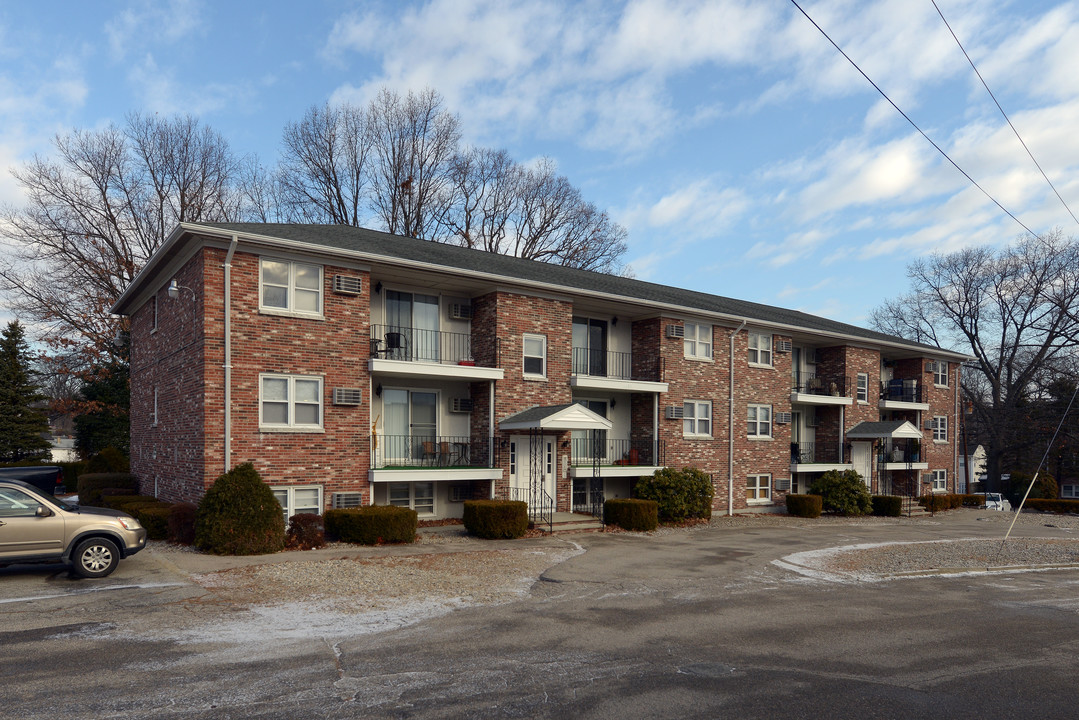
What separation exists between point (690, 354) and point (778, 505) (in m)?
7.38

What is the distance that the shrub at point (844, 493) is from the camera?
26859 millimetres

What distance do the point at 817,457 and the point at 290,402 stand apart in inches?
869

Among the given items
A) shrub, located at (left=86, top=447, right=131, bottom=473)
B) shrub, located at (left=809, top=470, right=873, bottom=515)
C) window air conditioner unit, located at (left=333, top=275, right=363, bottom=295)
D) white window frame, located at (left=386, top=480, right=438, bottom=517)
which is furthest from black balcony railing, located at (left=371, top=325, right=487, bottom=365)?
shrub, located at (left=86, top=447, right=131, bottom=473)

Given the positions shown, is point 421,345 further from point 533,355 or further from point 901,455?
point 901,455

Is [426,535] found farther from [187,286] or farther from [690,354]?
[690,354]

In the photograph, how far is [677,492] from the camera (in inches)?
831

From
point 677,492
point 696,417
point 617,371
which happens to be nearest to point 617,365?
point 617,371

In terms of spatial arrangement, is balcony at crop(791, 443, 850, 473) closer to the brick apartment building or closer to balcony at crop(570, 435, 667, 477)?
the brick apartment building

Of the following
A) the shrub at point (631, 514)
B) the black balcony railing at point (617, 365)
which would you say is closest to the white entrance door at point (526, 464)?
the shrub at point (631, 514)

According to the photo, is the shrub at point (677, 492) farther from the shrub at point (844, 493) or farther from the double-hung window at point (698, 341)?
the shrub at point (844, 493)

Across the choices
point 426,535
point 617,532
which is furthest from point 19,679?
point 617,532

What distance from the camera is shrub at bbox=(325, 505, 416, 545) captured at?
50.3ft

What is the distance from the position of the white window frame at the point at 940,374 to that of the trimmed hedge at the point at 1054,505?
28.5ft

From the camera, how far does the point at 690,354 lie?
2388 cm
